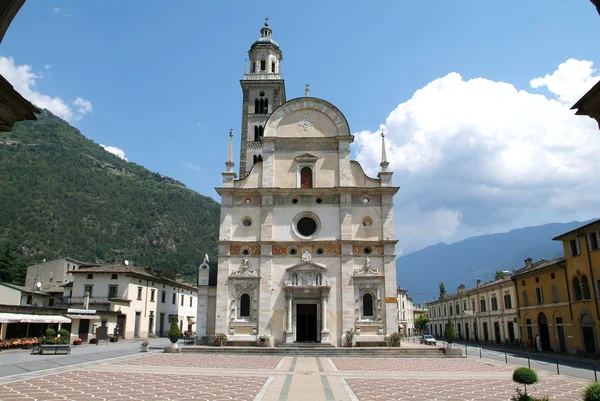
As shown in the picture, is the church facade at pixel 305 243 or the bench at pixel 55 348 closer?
the bench at pixel 55 348

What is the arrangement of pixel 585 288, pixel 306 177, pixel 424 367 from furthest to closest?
pixel 306 177
pixel 585 288
pixel 424 367

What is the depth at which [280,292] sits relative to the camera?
33875 millimetres

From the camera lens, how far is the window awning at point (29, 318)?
28295 mm

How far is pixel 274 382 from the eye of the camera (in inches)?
643

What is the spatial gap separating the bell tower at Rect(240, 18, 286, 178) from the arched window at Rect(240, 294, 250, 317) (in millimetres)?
17504

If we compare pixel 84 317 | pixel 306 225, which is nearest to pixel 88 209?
pixel 84 317

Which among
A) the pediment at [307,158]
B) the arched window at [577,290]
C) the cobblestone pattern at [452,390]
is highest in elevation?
the pediment at [307,158]

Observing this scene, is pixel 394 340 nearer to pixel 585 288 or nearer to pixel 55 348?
pixel 585 288

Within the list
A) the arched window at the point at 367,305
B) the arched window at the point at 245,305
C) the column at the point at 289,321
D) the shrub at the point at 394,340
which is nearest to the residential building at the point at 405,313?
the arched window at the point at 367,305

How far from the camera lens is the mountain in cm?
9200

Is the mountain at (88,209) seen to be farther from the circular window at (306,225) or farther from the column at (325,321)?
the column at (325,321)

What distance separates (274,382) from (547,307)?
2794 cm

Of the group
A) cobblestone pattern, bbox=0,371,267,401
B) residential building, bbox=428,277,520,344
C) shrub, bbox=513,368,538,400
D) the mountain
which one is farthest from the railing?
the mountain

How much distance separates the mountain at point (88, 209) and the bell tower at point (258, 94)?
51.6 metres
